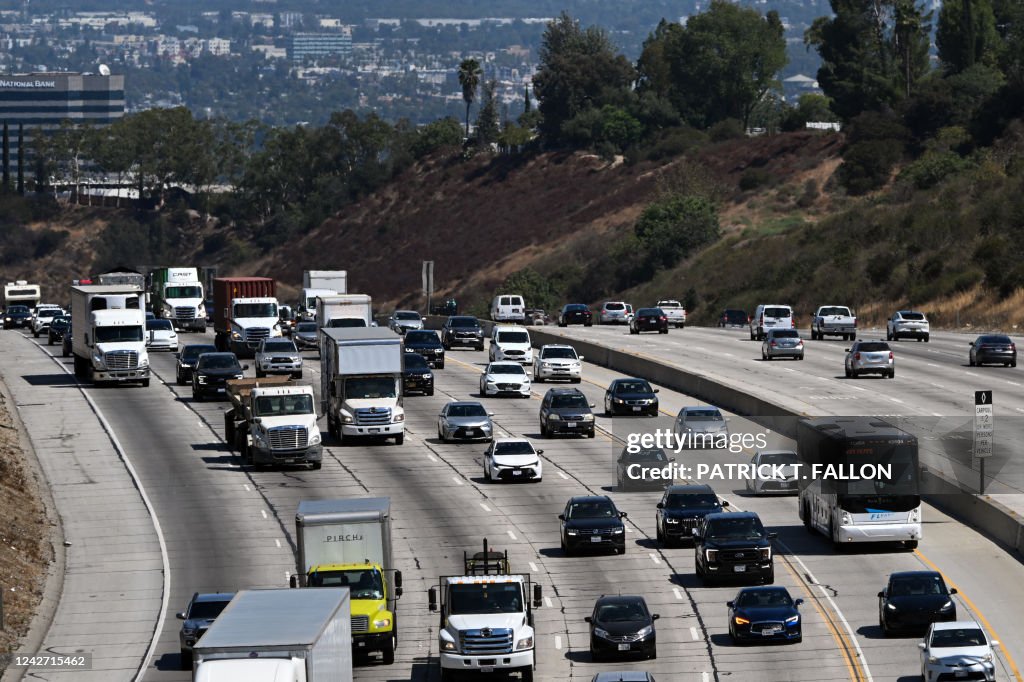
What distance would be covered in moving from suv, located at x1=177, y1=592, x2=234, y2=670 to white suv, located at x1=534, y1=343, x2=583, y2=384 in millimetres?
41275

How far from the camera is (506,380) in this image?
2862 inches

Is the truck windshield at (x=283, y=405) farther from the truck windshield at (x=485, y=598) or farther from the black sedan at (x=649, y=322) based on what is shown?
the black sedan at (x=649, y=322)

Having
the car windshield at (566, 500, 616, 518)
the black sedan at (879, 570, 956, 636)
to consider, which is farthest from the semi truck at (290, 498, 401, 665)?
the black sedan at (879, 570, 956, 636)

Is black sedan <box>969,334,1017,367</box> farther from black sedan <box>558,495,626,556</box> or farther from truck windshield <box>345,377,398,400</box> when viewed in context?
black sedan <box>558,495,626,556</box>

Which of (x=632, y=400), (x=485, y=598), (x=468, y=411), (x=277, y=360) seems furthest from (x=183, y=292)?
(x=485, y=598)

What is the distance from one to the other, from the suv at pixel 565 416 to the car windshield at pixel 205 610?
27651 mm

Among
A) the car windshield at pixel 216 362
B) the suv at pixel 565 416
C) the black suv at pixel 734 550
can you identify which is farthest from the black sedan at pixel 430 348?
the black suv at pixel 734 550

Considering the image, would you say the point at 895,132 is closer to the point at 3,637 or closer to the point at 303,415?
the point at 303,415

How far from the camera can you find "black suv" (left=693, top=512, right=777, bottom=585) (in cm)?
4222

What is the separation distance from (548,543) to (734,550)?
22.5 ft

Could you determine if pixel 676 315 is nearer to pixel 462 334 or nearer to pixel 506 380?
pixel 462 334

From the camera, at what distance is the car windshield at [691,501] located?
4712 centimetres

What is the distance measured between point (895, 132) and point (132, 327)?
344 ft

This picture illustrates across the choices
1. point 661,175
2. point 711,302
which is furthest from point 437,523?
point 661,175
